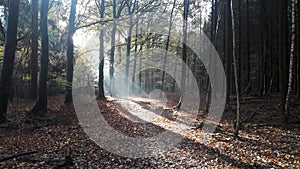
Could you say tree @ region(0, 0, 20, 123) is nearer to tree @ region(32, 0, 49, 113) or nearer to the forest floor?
the forest floor

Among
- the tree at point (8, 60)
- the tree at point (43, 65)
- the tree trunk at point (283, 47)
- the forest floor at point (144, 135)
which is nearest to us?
the forest floor at point (144, 135)

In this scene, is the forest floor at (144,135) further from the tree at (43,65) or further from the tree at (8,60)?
the tree at (8,60)

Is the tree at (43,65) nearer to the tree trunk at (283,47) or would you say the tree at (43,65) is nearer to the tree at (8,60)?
the tree at (8,60)

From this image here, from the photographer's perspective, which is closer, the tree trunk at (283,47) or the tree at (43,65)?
the tree trunk at (283,47)

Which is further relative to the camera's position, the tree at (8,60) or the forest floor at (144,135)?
the tree at (8,60)

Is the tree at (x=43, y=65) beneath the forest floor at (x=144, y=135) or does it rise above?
above

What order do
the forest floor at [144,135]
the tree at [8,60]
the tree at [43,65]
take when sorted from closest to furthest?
1. the forest floor at [144,135]
2. the tree at [8,60]
3. the tree at [43,65]

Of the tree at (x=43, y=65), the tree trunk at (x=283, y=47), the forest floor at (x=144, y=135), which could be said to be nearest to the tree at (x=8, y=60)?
the forest floor at (x=144, y=135)

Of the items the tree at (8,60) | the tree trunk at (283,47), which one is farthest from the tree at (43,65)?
the tree trunk at (283,47)

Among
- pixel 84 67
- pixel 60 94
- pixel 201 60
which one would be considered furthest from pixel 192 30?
pixel 60 94

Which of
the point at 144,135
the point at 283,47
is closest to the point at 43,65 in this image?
the point at 144,135

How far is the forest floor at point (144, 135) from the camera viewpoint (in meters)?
6.07

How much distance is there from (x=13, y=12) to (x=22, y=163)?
6.32 meters

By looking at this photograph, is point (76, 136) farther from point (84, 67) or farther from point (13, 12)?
point (84, 67)
